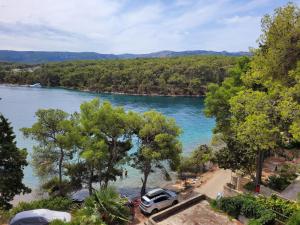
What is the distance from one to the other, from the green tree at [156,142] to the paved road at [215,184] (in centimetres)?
374

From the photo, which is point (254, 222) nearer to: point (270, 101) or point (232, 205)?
point (232, 205)

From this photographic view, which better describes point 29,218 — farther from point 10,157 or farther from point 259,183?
point 259,183

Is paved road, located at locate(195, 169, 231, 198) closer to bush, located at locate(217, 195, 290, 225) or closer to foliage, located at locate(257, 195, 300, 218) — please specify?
bush, located at locate(217, 195, 290, 225)

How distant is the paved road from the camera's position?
27081 mm

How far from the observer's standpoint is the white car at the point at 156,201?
72.3 ft

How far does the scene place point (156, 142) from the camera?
84.5 ft

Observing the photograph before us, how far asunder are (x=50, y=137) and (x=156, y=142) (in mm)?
8358

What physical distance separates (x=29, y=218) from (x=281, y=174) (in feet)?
61.7

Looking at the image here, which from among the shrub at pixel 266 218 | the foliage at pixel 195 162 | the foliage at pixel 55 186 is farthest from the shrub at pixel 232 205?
the foliage at pixel 195 162

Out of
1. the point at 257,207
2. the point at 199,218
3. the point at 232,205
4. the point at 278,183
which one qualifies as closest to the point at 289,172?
the point at 278,183

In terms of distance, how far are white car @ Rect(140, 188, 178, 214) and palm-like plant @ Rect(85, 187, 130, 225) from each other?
5643mm

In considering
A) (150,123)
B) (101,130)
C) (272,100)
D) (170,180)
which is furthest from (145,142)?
(272,100)

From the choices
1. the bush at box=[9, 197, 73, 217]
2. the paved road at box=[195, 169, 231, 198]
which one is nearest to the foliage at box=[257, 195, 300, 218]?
the paved road at box=[195, 169, 231, 198]

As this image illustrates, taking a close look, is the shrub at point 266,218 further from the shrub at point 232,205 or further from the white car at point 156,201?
the white car at point 156,201
